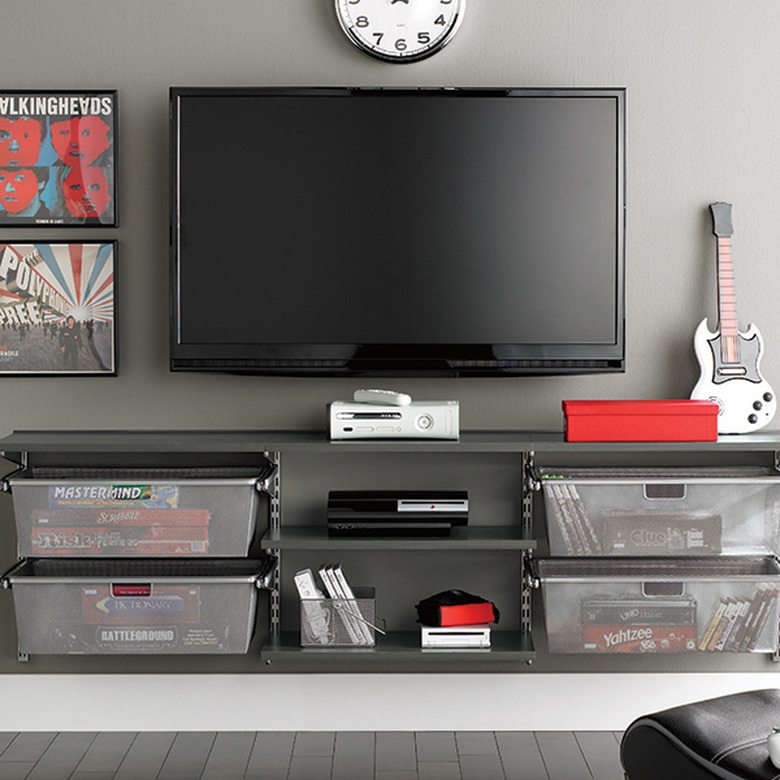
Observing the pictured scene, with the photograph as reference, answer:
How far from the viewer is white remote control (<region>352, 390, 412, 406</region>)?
95.3 inches

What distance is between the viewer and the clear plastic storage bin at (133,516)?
2.45m

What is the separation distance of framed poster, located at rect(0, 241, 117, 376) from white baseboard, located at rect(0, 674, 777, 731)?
0.99m

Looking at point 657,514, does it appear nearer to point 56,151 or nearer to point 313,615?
point 313,615

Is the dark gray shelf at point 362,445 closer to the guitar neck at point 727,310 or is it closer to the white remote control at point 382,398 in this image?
the white remote control at point 382,398

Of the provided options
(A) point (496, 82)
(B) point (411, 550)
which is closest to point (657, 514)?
(B) point (411, 550)

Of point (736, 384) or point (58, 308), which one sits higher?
point (58, 308)

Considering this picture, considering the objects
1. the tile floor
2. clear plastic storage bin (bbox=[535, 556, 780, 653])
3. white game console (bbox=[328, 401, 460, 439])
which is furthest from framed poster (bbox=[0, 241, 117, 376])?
clear plastic storage bin (bbox=[535, 556, 780, 653])

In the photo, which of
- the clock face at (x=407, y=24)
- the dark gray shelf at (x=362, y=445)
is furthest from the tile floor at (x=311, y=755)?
the clock face at (x=407, y=24)

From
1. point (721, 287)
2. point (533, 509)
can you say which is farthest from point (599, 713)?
point (721, 287)

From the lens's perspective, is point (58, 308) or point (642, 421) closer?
point (642, 421)

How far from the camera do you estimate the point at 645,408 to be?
2402mm

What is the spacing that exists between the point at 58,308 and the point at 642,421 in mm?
1772

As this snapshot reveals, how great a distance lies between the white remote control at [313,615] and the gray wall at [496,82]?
0.63 metres

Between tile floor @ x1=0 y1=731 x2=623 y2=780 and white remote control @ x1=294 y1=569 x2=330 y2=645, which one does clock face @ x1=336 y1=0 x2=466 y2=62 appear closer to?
white remote control @ x1=294 y1=569 x2=330 y2=645
